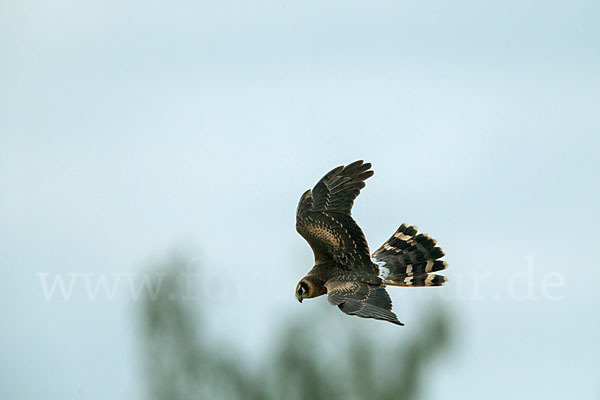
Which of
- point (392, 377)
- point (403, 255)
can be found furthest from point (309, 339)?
point (403, 255)

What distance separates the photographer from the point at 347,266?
1225 cm

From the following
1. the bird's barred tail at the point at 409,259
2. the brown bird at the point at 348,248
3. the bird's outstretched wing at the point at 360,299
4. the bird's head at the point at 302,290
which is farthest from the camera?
the bird's barred tail at the point at 409,259

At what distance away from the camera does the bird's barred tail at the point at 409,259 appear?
12531 millimetres

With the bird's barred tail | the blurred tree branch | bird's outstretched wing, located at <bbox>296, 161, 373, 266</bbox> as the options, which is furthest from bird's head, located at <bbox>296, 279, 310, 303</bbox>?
the blurred tree branch

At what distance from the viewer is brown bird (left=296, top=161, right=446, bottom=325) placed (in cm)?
1206

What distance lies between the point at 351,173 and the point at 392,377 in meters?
19.4

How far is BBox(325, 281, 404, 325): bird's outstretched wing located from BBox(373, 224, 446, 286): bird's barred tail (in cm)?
67

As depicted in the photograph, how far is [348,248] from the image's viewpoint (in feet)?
40.5

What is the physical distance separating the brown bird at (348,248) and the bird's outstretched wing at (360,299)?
3 cm

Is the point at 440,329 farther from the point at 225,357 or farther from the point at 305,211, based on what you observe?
the point at 305,211

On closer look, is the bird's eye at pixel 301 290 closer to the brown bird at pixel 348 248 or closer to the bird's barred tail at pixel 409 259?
the brown bird at pixel 348 248

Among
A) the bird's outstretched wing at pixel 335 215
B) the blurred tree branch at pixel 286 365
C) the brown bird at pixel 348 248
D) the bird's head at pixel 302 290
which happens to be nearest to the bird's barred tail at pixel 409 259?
the brown bird at pixel 348 248

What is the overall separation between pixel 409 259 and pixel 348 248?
81cm

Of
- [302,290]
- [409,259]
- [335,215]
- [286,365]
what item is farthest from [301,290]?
[286,365]
